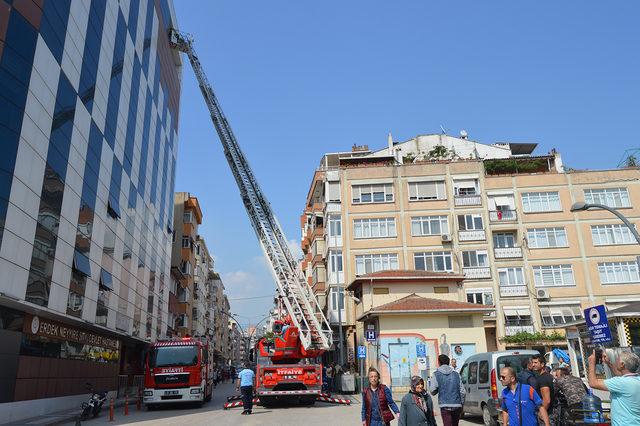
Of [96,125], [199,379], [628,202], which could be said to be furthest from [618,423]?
[628,202]

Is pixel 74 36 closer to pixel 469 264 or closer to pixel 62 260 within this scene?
pixel 62 260

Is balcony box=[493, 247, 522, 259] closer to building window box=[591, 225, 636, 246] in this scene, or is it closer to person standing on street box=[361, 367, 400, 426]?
building window box=[591, 225, 636, 246]

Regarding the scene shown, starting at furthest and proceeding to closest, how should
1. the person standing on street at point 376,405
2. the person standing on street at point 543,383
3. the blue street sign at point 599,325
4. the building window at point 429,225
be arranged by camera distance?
the building window at point 429,225, the blue street sign at point 599,325, the person standing on street at point 543,383, the person standing on street at point 376,405

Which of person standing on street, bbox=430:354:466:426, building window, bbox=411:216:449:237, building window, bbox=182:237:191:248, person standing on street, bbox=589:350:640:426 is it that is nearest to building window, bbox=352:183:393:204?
building window, bbox=411:216:449:237

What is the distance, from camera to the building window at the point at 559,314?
36.1 metres

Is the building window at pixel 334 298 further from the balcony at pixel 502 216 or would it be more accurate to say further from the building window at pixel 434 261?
the balcony at pixel 502 216

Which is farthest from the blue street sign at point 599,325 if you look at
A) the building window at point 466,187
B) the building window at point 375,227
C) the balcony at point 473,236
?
the building window at point 466,187

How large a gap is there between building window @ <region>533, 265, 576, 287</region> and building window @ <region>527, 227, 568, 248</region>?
170cm

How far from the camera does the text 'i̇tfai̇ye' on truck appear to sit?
1850cm

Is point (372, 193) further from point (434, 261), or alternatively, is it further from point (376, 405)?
point (376, 405)

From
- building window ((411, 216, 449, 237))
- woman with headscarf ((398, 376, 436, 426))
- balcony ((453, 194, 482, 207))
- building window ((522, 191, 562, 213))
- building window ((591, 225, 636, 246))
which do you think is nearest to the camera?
woman with headscarf ((398, 376, 436, 426))

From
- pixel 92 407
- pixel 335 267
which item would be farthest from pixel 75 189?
pixel 335 267

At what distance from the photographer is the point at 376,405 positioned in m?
7.21

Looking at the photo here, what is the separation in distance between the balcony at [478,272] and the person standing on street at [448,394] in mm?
30099
